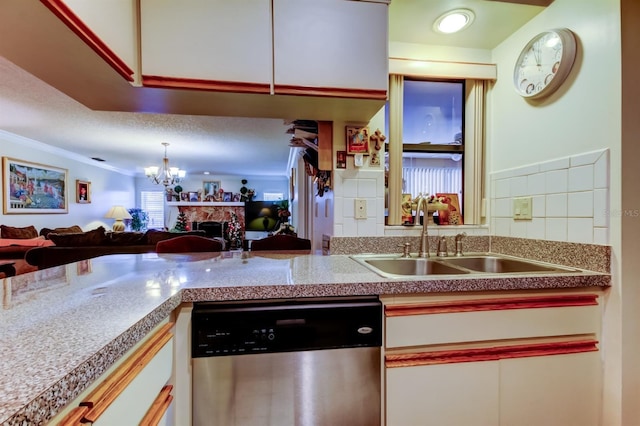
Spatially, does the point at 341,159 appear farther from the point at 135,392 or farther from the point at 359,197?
the point at 135,392

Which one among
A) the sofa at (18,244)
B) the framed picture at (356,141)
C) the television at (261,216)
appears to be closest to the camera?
the framed picture at (356,141)

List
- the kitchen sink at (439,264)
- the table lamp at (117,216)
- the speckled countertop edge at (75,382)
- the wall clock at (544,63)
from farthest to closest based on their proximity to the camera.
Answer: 1. the table lamp at (117,216)
2. the kitchen sink at (439,264)
3. the wall clock at (544,63)
4. the speckled countertop edge at (75,382)

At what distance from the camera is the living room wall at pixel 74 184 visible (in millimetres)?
4442

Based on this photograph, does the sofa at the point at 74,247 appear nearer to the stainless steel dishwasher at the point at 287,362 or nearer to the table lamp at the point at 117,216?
the table lamp at the point at 117,216

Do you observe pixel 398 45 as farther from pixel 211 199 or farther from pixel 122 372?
pixel 211 199

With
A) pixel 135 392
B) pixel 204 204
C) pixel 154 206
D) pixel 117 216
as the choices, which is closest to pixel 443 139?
pixel 135 392

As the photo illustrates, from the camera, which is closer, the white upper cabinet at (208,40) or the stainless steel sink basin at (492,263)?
the white upper cabinet at (208,40)

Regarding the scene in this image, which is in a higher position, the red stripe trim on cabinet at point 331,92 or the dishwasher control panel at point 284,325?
the red stripe trim on cabinet at point 331,92

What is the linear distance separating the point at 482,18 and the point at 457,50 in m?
0.24

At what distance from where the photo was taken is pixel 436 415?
1.04 meters

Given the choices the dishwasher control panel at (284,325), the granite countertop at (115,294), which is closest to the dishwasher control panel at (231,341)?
the dishwasher control panel at (284,325)

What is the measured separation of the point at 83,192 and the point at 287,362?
6875 millimetres

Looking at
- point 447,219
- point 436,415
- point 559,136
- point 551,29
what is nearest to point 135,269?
point 436,415

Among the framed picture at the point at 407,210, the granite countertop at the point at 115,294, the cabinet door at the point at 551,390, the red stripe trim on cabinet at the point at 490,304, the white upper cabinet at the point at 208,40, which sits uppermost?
the white upper cabinet at the point at 208,40
